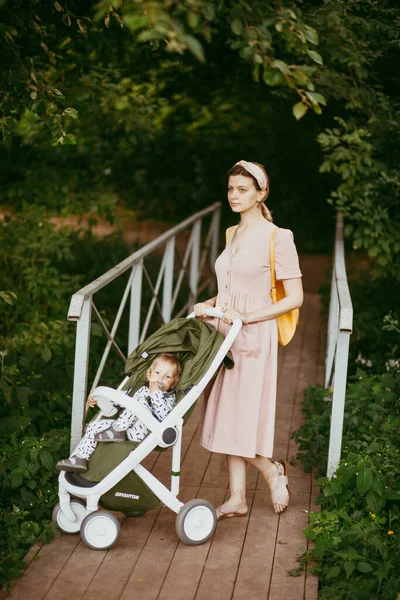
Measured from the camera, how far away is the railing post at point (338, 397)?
3996 mm

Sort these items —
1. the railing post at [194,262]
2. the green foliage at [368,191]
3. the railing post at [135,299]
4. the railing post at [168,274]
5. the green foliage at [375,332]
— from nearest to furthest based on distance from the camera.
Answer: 1. the railing post at [135,299]
2. the green foliage at [368,191]
3. the railing post at [168,274]
4. the green foliage at [375,332]
5. the railing post at [194,262]

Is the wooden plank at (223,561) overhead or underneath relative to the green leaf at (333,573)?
underneath

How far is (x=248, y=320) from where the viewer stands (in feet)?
12.8

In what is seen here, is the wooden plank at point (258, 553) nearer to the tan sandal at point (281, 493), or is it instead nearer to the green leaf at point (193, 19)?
the tan sandal at point (281, 493)

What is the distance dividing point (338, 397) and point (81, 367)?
50.0 inches

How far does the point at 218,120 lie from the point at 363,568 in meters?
8.68

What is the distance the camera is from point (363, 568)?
11.2 ft

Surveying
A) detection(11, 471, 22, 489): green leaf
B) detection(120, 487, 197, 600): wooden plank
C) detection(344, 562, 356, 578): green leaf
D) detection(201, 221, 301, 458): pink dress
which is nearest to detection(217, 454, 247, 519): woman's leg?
detection(201, 221, 301, 458): pink dress

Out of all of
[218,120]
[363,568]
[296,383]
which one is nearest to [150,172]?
[218,120]

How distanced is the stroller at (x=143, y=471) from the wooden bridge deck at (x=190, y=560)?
105 millimetres

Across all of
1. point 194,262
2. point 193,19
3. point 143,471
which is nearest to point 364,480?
point 143,471

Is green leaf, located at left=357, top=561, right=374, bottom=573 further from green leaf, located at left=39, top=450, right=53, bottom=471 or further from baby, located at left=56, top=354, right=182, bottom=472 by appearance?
green leaf, located at left=39, top=450, right=53, bottom=471

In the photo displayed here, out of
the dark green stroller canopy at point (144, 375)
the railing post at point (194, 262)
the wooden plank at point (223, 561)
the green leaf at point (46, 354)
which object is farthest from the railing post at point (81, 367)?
the railing post at point (194, 262)

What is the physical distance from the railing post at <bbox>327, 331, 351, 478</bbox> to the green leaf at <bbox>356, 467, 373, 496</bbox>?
9.2 inches
